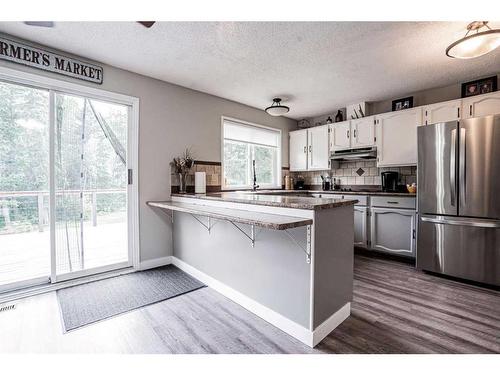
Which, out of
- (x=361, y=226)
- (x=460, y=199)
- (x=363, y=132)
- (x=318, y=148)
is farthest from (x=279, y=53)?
(x=361, y=226)

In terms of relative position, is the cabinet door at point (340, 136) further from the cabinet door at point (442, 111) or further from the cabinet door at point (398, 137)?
the cabinet door at point (442, 111)

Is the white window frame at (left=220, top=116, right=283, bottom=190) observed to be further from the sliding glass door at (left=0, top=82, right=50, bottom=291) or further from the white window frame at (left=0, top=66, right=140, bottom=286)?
the sliding glass door at (left=0, top=82, right=50, bottom=291)

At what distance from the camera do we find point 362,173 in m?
4.33

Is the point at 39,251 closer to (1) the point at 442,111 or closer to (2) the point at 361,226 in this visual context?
(2) the point at 361,226

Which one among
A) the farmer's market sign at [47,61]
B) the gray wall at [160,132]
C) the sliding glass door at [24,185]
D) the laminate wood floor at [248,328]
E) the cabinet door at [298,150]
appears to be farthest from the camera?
the cabinet door at [298,150]

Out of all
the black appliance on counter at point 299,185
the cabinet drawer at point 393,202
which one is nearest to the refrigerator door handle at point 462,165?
the cabinet drawer at point 393,202

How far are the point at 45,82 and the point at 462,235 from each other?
4.70m

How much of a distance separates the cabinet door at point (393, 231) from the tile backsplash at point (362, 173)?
2.52 ft

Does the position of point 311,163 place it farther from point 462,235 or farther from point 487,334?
point 487,334

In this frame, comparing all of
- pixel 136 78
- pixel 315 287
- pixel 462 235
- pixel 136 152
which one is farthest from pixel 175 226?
pixel 462 235

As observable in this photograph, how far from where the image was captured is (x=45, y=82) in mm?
2395

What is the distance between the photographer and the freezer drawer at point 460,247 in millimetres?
2493

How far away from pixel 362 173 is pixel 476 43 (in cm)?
263

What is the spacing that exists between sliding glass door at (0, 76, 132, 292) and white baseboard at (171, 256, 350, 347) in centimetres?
145
